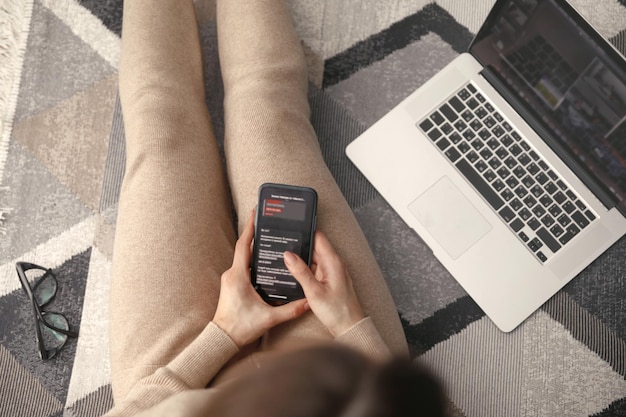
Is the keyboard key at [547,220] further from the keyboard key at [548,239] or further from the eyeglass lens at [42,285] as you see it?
the eyeglass lens at [42,285]

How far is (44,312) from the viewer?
0.88 m

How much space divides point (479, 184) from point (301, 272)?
0.30 meters

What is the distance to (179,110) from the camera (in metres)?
0.82

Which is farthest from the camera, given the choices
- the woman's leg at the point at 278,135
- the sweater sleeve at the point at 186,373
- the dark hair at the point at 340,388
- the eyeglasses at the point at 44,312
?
the eyeglasses at the point at 44,312

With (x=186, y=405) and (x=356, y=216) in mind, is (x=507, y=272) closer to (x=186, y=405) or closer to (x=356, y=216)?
(x=356, y=216)

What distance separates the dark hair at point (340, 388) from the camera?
317mm

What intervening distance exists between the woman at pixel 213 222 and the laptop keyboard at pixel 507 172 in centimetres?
19

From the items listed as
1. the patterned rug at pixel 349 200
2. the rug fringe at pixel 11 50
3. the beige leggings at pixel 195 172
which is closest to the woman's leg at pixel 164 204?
the beige leggings at pixel 195 172

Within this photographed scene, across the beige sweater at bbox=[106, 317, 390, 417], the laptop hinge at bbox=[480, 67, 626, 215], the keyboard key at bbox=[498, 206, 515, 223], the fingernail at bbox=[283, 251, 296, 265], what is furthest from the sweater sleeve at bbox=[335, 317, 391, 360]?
the laptop hinge at bbox=[480, 67, 626, 215]

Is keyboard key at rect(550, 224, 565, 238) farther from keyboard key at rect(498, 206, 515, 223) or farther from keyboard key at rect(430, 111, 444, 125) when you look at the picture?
keyboard key at rect(430, 111, 444, 125)

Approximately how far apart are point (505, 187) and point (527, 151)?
0.06m

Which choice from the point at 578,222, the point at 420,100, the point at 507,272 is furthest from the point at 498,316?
the point at 420,100

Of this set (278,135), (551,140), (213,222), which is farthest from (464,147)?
(213,222)

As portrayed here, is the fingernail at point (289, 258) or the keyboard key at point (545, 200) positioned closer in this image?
the fingernail at point (289, 258)
